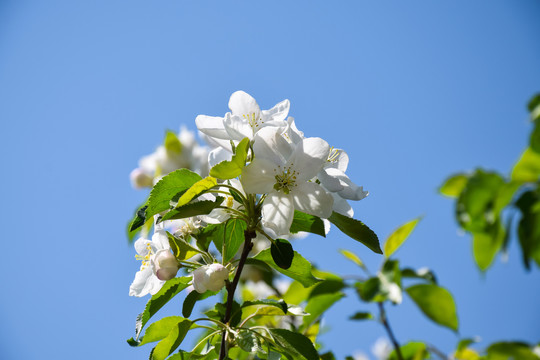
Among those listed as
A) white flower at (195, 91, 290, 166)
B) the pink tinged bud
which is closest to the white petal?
white flower at (195, 91, 290, 166)

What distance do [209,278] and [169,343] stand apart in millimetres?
211

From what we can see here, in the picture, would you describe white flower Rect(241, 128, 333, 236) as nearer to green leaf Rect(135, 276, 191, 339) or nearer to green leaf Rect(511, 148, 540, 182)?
green leaf Rect(135, 276, 191, 339)

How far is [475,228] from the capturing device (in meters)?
1.78

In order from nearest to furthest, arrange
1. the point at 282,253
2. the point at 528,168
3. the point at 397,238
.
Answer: the point at 282,253 < the point at 528,168 < the point at 397,238

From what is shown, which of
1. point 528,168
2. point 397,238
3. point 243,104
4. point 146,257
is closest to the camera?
point 243,104

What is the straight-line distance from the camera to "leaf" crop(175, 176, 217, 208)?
982 millimetres

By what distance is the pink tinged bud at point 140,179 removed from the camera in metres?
3.42

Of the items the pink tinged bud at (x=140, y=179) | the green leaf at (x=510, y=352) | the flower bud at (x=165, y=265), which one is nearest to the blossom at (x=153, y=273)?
the flower bud at (x=165, y=265)

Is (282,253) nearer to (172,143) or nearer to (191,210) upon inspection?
(191,210)

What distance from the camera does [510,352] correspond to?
63.0 inches

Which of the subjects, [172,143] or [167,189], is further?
[172,143]

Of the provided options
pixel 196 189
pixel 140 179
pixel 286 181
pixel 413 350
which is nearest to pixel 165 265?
pixel 196 189

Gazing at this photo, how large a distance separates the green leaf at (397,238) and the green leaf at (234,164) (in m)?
1.12

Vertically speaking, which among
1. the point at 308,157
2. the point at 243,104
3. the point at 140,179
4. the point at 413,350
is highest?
the point at 140,179
